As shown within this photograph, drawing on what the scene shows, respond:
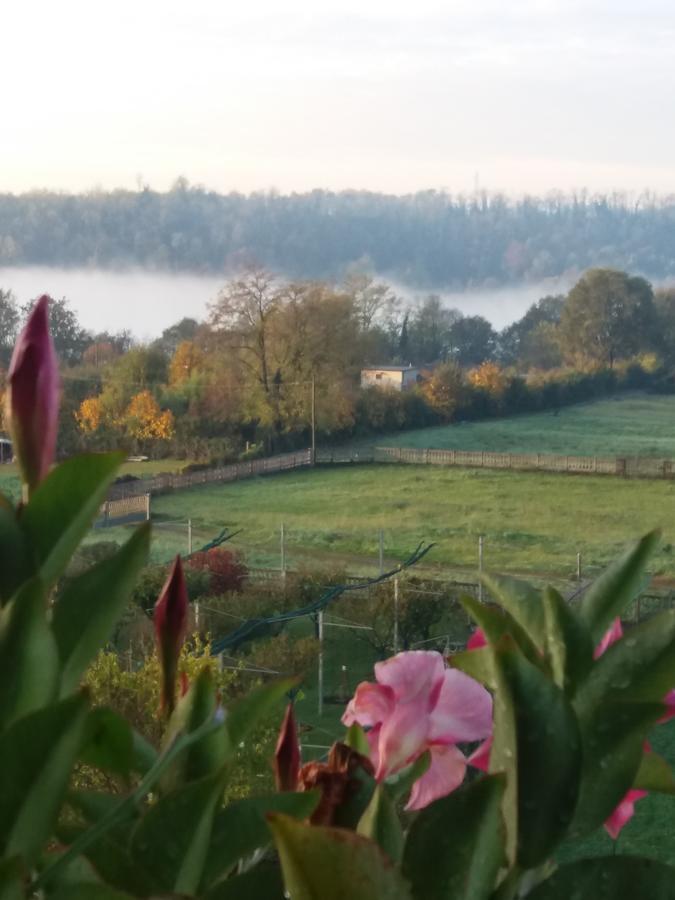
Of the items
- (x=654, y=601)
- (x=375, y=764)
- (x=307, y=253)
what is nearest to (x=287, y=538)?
(x=654, y=601)

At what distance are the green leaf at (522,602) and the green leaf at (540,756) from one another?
25mm

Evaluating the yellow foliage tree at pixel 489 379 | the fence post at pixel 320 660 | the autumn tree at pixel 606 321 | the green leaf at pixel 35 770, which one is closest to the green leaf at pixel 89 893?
the green leaf at pixel 35 770

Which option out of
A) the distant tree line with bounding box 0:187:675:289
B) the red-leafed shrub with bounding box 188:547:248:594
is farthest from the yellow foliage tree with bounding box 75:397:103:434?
the distant tree line with bounding box 0:187:675:289

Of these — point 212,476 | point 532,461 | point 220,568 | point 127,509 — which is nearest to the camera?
point 220,568

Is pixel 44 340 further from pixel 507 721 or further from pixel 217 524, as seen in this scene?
pixel 217 524

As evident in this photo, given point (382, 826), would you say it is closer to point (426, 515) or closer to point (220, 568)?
point (220, 568)

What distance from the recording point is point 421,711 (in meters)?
0.17

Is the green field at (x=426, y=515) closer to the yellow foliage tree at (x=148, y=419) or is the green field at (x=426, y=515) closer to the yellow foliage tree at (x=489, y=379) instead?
the yellow foliage tree at (x=148, y=419)

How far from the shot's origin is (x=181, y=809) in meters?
0.13

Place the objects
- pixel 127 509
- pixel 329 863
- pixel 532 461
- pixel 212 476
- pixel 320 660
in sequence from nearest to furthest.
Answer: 1. pixel 329 863
2. pixel 320 660
3. pixel 127 509
4. pixel 212 476
5. pixel 532 461

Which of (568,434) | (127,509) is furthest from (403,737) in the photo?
(568,434)

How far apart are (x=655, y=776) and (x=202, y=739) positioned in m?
0.06

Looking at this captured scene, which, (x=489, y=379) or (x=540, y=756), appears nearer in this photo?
(x=540, y=756)

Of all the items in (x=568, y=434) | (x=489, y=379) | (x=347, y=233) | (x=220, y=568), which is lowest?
(x=220, y=568)
